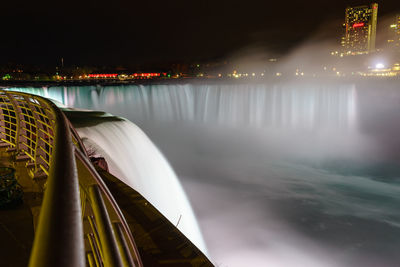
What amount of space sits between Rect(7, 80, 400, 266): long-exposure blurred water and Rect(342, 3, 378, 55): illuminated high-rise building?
122622 millimetres

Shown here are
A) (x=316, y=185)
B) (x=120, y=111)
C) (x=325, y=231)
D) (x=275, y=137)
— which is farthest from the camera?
(x=120, y=111)

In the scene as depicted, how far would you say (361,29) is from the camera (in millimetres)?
142250

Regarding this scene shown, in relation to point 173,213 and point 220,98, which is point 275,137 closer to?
point 220,98

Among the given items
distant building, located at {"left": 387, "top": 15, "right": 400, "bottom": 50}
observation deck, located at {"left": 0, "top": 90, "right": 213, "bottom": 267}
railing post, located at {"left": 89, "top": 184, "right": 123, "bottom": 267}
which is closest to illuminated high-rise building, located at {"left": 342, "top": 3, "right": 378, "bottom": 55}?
distant building, located at {"left": 387, "top": 15, "right": 400, "bottom": 50}

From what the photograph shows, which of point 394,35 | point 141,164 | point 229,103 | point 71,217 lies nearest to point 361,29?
point 394,35

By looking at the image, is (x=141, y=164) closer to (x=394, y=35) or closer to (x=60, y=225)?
(x=60, y=225)

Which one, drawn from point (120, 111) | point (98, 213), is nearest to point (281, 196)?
point (98, 213)

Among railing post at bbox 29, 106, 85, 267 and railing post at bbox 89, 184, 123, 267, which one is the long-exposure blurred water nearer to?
railing post at bbox 89, 184, 123, 267

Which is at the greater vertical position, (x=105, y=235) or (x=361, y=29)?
(x=361, y=29)

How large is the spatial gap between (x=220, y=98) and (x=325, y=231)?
20.4 metres

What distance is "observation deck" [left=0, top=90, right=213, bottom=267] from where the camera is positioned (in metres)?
0.62

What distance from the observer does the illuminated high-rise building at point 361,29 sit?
5428 inches

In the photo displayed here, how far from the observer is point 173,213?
367 inches

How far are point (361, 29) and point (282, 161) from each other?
473 ft
